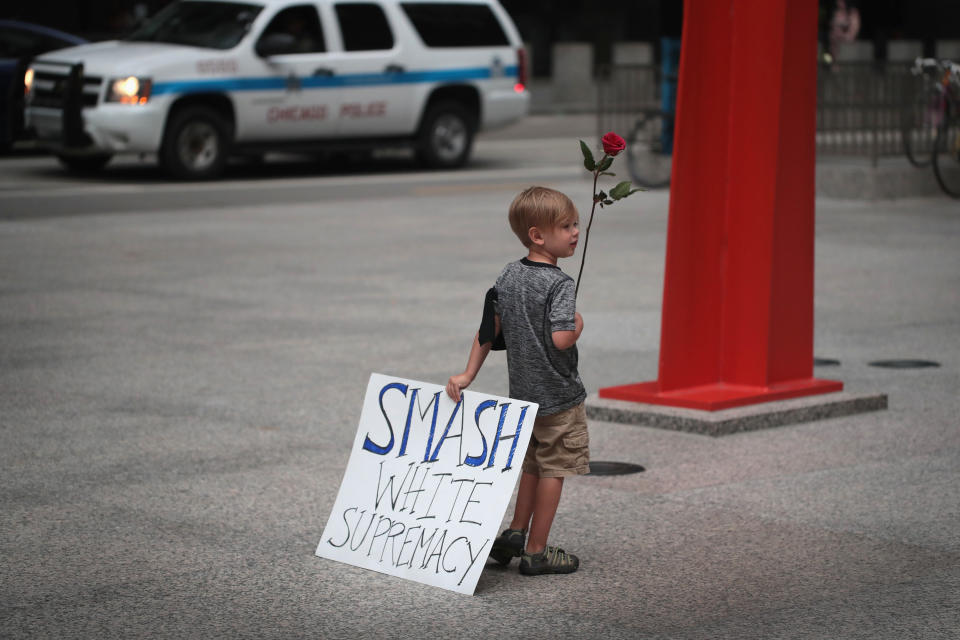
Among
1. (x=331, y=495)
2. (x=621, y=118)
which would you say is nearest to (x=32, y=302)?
(x=331, y=495)

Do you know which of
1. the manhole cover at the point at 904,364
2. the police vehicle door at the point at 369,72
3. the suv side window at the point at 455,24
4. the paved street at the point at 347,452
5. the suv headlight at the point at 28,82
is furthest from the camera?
the suv side window at the point at 455,24

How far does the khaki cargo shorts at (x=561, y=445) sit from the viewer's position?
191 inches

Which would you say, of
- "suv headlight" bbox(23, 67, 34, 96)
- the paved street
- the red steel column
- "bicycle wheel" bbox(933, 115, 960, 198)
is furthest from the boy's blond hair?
"suv headlight" bbox(23, 67, 34, 96)

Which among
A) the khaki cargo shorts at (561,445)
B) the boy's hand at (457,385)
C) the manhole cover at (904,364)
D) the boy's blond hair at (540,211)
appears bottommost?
the manhole cover at (904,364)

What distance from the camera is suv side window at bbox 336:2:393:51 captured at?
1880 centimetres

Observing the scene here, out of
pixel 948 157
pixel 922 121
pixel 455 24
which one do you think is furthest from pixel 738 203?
pixel 455 24

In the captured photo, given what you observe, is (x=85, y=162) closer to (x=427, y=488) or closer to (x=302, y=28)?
(x=302, y=28)

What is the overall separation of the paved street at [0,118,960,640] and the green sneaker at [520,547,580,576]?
0.12 ft

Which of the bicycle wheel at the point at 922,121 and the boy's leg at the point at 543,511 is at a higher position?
the bicycle wheel at the point at 922,121

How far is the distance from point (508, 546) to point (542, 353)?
24.2 inches

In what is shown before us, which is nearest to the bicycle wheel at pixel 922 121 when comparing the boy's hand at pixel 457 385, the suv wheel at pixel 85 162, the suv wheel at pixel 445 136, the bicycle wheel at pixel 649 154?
the bicycle wheel at pixel 649 154

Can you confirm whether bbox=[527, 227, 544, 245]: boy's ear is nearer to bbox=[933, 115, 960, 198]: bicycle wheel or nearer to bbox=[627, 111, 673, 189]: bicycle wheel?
bbox=[933, 115, 960, 198]: bicycle wheel

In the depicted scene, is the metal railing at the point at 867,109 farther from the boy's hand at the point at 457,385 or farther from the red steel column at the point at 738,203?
the boy's hand at the point at 457,385

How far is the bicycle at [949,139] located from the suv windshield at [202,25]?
25.0 feet
